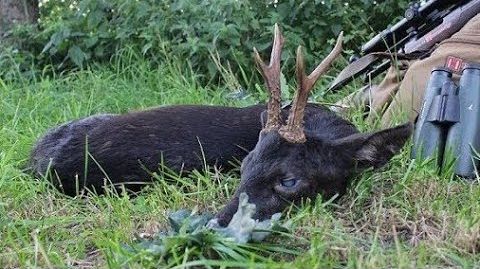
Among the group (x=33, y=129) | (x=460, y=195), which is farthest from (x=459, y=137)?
(x=33, y=129)

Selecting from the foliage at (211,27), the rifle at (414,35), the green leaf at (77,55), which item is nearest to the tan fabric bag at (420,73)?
the rifle at (414,35)

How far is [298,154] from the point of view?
422 centimetres

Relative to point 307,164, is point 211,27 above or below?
above

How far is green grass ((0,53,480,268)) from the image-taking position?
3443 millimetres

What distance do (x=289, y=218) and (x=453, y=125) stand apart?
1211 mm

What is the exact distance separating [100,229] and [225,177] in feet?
3.03

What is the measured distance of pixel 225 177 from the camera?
480 centimetres

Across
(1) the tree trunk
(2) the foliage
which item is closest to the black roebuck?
(2) the foliage

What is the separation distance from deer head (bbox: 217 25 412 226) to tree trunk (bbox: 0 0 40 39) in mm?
5391

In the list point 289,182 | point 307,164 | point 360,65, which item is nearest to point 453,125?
point 307,164

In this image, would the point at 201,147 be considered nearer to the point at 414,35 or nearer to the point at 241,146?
the point at 241,146

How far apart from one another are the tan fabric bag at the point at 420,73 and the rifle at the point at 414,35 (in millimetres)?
171

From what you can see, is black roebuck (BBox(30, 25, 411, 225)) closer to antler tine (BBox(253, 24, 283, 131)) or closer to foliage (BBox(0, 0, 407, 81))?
antler tine (BBox(253, 24, 283, 131))

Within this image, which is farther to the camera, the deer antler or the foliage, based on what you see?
the foliage
